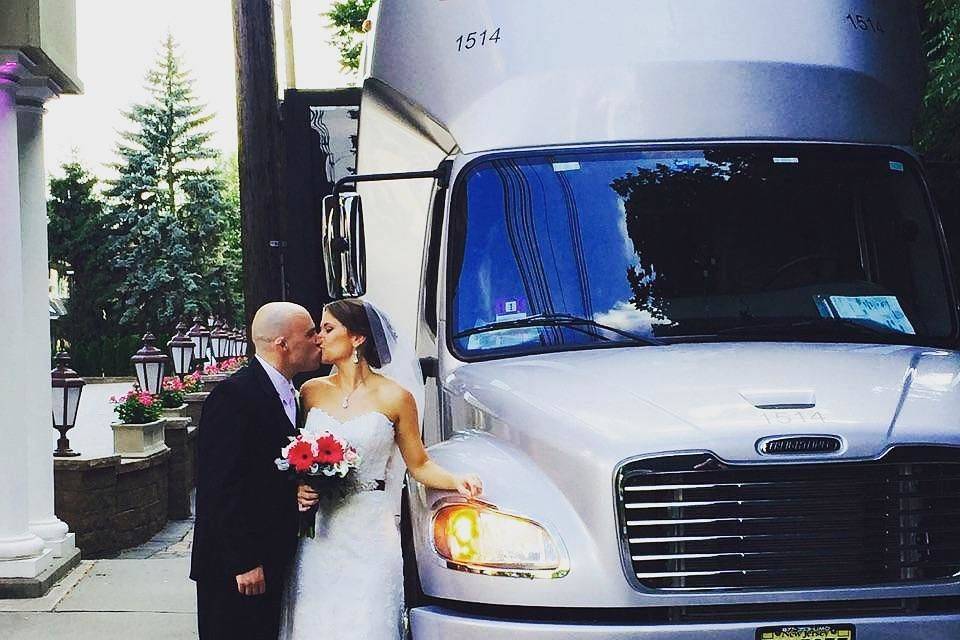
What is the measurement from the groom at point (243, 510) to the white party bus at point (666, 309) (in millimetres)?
576

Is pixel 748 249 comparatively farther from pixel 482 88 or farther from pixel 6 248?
pixel 6 248

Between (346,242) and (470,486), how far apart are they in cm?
186

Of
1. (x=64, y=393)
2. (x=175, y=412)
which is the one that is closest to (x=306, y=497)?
(x=64, y=393)

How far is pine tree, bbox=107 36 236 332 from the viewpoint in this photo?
2534 inches

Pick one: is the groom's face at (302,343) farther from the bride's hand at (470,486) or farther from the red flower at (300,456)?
the bride's hand at (470,486)

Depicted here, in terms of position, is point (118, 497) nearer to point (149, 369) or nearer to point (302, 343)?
point (149, 369)

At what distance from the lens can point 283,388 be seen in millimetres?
5488

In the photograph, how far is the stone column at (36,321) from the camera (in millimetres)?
9750

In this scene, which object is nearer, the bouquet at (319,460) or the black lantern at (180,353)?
the bouquet at (319,460)

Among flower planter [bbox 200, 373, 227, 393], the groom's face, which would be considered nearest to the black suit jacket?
the groom's face

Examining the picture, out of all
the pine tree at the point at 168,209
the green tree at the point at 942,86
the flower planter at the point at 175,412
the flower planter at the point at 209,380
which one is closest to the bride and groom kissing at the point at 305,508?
the green tree at the point at 942,86

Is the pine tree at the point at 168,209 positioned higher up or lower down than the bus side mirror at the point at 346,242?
higher up

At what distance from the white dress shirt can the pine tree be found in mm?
59686

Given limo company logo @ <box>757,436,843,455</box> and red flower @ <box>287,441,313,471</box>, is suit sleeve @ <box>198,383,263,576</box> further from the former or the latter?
limo company logo @ <box>757,436,843,455</box>
